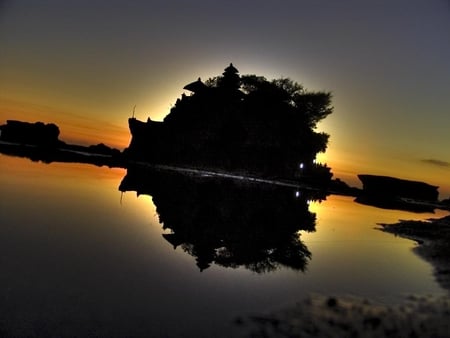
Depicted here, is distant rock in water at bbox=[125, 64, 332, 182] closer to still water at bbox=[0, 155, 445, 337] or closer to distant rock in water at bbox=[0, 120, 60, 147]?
distant rock in water at bbox=[0, 120, 60, 147]

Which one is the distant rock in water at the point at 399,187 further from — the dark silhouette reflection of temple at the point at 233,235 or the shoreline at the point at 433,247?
the dark silhouette reflection of temple at the point at 233,235

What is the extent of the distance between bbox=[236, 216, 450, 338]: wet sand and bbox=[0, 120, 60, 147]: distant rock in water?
239 feet

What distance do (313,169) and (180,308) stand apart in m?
64.7

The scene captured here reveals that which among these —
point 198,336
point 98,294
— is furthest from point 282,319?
point 98,294

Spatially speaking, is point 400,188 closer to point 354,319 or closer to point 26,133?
point 26,133

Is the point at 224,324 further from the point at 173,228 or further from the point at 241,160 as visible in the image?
the point at 241,160

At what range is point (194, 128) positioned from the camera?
192 feet

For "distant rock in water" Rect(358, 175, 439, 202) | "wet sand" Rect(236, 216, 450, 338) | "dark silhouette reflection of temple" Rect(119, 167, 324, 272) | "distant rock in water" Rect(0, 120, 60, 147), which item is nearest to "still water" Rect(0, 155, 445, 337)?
"dark silhouette reflection of temple" Rect(119, 167, 324, 272)

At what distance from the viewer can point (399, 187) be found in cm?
8344

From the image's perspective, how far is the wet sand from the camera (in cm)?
392

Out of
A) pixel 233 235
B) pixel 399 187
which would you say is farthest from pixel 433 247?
pixel 399 187

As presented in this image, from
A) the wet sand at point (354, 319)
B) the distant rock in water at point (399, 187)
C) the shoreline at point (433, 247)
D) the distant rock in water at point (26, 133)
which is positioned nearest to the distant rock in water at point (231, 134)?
the distant rock in water at point (26, 133)

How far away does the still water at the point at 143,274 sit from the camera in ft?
11.7

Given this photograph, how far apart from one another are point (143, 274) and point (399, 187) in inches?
3490
